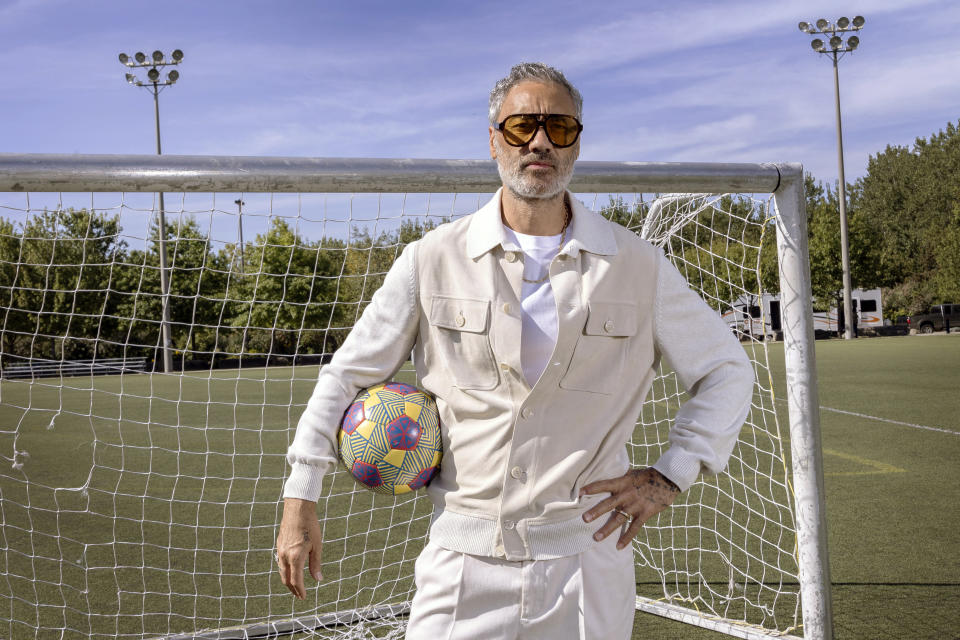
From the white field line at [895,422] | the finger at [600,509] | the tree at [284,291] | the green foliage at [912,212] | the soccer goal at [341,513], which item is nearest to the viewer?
the finger at [600,509]

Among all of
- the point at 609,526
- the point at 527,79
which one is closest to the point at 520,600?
the point at 609,526

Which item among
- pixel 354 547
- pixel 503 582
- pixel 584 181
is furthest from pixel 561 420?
pixel 354 547

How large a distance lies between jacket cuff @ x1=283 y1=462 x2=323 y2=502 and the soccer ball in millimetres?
157

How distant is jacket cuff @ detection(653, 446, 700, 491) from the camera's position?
2219mm

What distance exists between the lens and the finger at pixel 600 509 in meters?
2.16

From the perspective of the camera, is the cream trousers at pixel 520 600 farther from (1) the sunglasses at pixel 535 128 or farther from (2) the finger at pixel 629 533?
(1) the sunglasses at pixel 535 128

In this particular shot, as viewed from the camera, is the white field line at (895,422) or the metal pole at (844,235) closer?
the white field line at (895,422)

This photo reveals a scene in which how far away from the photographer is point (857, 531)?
5.62 m

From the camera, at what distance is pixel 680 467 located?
7.32 ft

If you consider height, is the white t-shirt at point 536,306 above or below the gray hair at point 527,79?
below

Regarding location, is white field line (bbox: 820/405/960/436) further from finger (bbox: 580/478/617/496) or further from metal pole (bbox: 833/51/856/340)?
metal pole (bbox: 833/51/856/340)

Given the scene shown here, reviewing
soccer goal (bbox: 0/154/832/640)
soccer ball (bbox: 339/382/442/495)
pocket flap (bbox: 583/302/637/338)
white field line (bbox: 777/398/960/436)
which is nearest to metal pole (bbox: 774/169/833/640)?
soccer goal (bbox: 0/154/832/640)

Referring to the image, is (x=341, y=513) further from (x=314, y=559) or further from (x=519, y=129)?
(x=519, y=129)

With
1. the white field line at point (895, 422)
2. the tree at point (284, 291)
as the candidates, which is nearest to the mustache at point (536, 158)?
the tree at point (284, 291)
